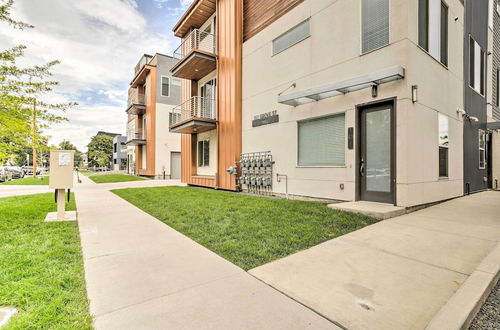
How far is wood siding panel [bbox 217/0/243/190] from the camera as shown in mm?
11469

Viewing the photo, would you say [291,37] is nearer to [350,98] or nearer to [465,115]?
[350,98]

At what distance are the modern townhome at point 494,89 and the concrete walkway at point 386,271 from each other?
383 inches

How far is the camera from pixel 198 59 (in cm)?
1245

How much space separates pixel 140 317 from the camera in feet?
7.00

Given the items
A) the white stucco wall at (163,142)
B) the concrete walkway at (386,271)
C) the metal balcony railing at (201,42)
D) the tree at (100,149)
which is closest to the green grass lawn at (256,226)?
the concrete walkway at (386,271)

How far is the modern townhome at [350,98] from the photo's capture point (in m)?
6.34

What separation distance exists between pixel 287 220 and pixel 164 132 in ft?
70.6

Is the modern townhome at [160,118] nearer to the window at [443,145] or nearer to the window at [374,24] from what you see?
the window at [374,24]

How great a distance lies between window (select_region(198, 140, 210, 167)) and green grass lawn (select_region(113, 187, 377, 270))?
24.1 ft

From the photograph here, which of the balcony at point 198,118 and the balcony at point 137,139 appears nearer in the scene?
the balcony at point 198,118

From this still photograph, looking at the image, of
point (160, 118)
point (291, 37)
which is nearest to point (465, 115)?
point (291, 37)

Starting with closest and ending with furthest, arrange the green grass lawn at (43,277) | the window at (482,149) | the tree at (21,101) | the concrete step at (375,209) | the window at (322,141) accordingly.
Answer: the green grass lawn at (43,277) → the tree at (21,101) → the concrete step at (375,209) → the window at (322,141) → the window at (482,149)

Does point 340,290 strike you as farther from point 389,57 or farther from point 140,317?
point 389,57

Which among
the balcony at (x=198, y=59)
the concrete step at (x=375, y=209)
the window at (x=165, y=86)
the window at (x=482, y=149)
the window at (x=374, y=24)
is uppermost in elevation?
the window at (x=165, y=86)
